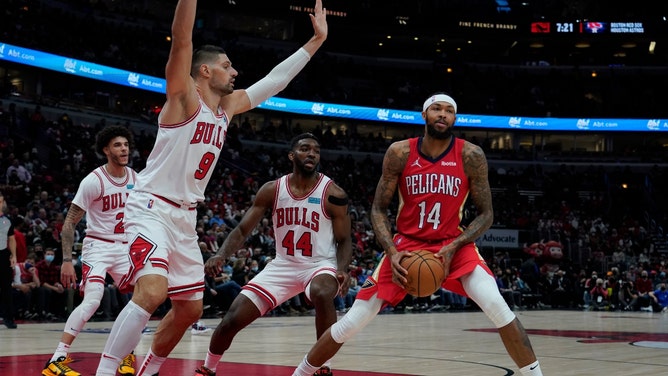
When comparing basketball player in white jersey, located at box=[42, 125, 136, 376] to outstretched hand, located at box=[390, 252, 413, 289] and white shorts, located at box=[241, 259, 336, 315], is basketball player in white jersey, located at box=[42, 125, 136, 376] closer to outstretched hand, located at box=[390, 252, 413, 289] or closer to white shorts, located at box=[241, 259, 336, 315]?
white shorts, located at box=[241, 259, 336, 315]

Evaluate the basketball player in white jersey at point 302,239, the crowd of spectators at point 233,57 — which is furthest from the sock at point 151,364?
the crowd of spectators at point 233,57

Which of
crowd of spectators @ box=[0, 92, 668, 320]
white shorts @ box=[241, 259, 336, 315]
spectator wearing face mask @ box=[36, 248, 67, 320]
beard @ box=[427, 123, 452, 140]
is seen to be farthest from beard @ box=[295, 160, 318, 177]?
spectator wearing face mask @ box=[36, 248, 67, 320]

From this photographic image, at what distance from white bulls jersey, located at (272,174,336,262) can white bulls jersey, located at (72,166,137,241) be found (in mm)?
1485

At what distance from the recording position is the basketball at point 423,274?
564 cm

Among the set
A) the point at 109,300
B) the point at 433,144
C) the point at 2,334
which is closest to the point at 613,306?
the point at 109,300

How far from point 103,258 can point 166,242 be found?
2.52 metres

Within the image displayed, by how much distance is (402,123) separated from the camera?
46.7 meters

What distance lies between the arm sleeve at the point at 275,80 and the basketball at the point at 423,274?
1705 millimetres

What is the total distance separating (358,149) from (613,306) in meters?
19.7

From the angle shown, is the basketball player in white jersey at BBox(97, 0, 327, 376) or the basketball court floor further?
the basketball court floor

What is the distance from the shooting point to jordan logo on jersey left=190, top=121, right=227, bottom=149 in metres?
5.52

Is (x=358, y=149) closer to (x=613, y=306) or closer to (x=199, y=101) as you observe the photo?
(x=613, y=306)

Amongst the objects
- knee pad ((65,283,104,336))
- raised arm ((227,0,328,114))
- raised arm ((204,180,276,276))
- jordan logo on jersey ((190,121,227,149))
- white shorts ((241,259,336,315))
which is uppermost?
raised arm ((227,0,328,114))

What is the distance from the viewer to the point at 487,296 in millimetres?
5680
